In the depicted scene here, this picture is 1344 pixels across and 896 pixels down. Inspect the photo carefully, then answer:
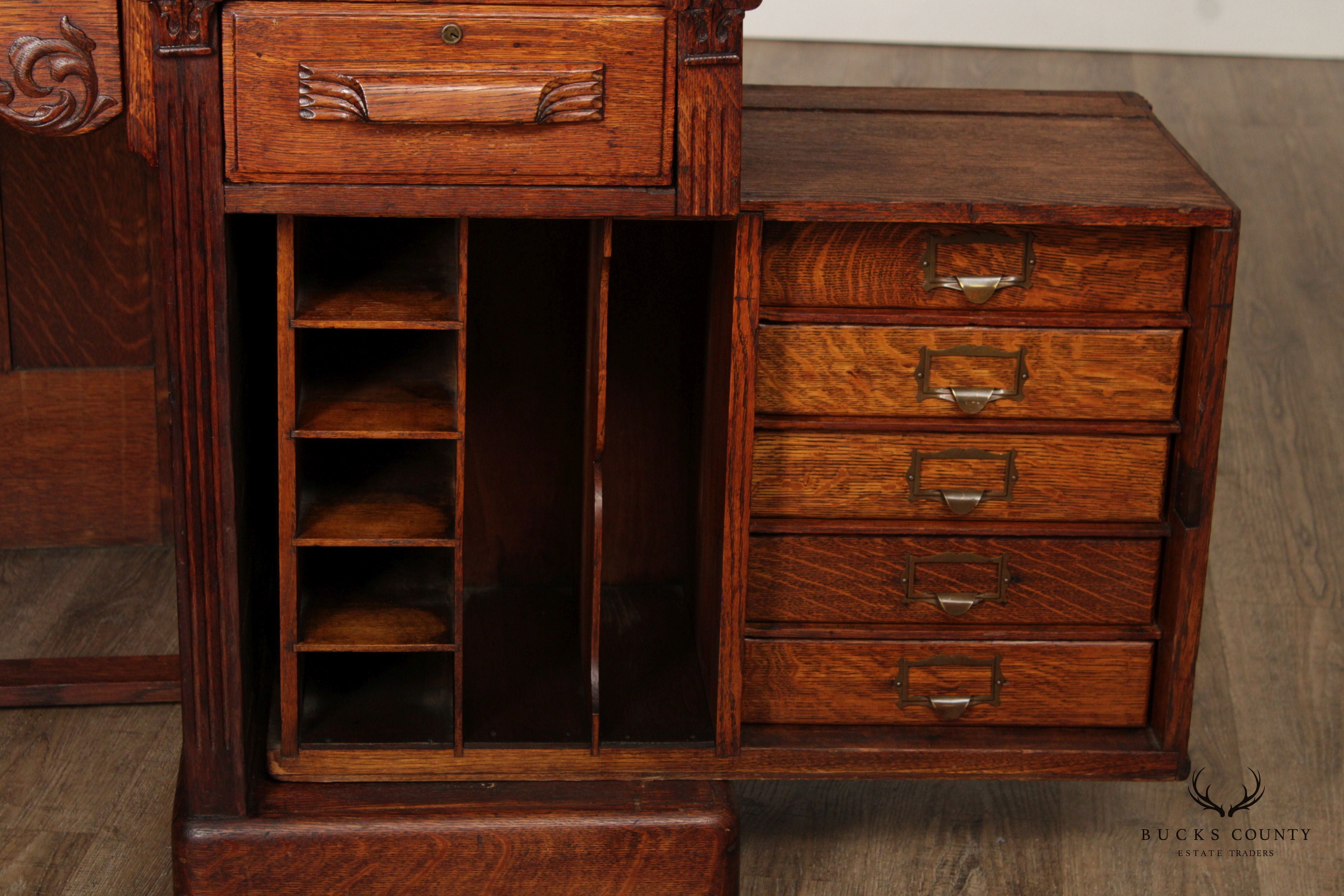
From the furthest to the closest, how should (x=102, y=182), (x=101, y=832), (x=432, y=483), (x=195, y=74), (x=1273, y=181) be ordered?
(x=1273, y=181) → (x=102, y=182) → (x=101, y=832) → (x=432, y=483) → (x=195, y=74)

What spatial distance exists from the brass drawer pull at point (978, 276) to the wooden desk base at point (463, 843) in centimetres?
61

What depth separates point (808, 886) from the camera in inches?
75.5

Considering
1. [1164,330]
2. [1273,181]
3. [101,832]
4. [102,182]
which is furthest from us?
[1273,181]

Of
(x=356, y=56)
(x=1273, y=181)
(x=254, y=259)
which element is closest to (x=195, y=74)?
(x=356, y=56)

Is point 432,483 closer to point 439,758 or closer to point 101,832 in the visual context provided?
point 439,758

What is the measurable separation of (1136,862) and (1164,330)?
2.26 feet

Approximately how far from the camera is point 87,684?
2.20 m

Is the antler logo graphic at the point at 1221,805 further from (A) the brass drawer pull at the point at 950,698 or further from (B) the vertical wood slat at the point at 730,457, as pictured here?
(B) the vertical wood slat at the point at 730,457

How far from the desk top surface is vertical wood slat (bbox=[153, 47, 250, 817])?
20.1 inches

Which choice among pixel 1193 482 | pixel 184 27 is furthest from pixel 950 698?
pixel 184 27

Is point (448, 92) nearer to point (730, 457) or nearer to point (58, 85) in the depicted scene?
point (58, 85)

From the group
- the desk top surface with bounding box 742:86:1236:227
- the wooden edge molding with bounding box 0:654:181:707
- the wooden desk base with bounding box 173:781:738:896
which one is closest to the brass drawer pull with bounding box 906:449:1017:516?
the desk top surface with bounding box 742:86:1236:227

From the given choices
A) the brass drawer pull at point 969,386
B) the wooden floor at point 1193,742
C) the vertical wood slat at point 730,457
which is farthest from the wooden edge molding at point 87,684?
the brass drawer pull at point 969,386

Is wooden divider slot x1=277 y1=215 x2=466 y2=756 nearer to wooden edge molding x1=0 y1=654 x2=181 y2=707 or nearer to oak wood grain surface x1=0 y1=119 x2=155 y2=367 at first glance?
wooden edge molding x1=0 y1=654 x2=181 y2=707
